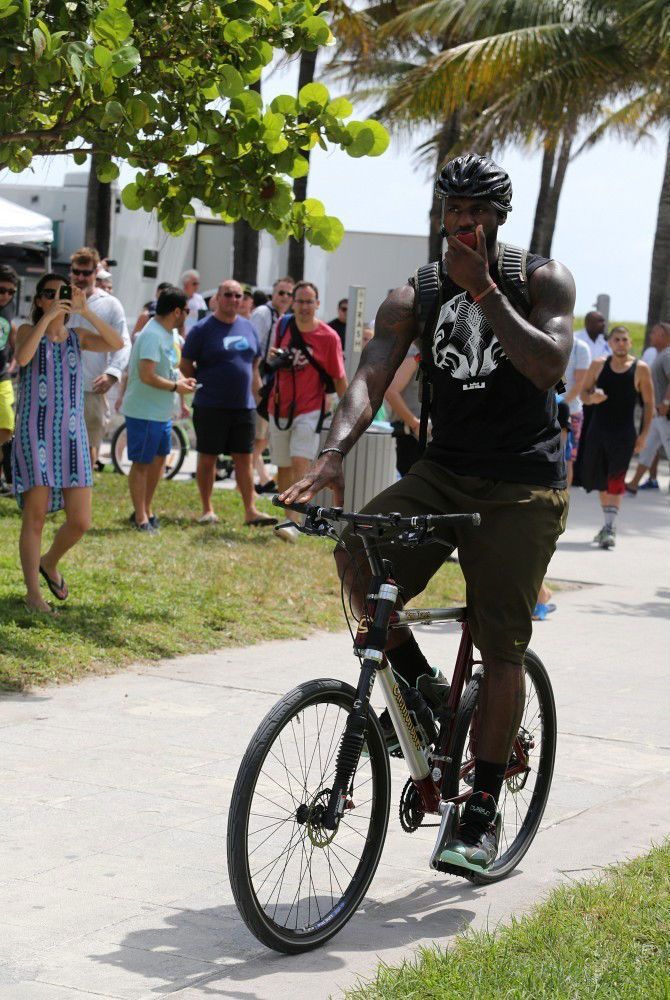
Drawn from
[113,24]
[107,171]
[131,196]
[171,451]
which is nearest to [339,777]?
[113,24]

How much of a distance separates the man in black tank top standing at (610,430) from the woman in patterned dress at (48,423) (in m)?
6.20

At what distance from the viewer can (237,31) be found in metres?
6.27

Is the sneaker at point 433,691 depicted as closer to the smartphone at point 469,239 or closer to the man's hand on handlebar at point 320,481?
A: the man's hand on handlebar at point 320,481

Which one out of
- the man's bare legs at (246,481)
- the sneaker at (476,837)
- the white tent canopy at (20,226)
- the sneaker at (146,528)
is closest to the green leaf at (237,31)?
the sneaker at (476,837)

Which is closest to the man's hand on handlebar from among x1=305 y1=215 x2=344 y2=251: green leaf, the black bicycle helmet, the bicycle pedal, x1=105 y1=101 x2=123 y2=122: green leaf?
the black bicycle helmet

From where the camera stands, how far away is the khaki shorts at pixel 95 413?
1152 centimetres

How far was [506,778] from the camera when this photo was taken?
4.51m

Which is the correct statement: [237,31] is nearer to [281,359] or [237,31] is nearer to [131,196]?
[131,196]

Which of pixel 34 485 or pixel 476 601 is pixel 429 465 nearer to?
pixel 476 601

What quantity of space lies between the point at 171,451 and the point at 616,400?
507cm

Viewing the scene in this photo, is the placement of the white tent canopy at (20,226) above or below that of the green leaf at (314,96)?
below

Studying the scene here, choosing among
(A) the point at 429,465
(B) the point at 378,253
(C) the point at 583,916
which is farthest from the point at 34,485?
(B) the point at 378,253

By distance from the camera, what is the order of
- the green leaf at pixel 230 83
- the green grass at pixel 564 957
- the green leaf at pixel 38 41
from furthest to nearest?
the green leaf at pixel 230 83 < the green leaf at pixel 38 41 < the green grass at pixel 564 957

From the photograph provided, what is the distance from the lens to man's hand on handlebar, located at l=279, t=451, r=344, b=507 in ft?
12.2
